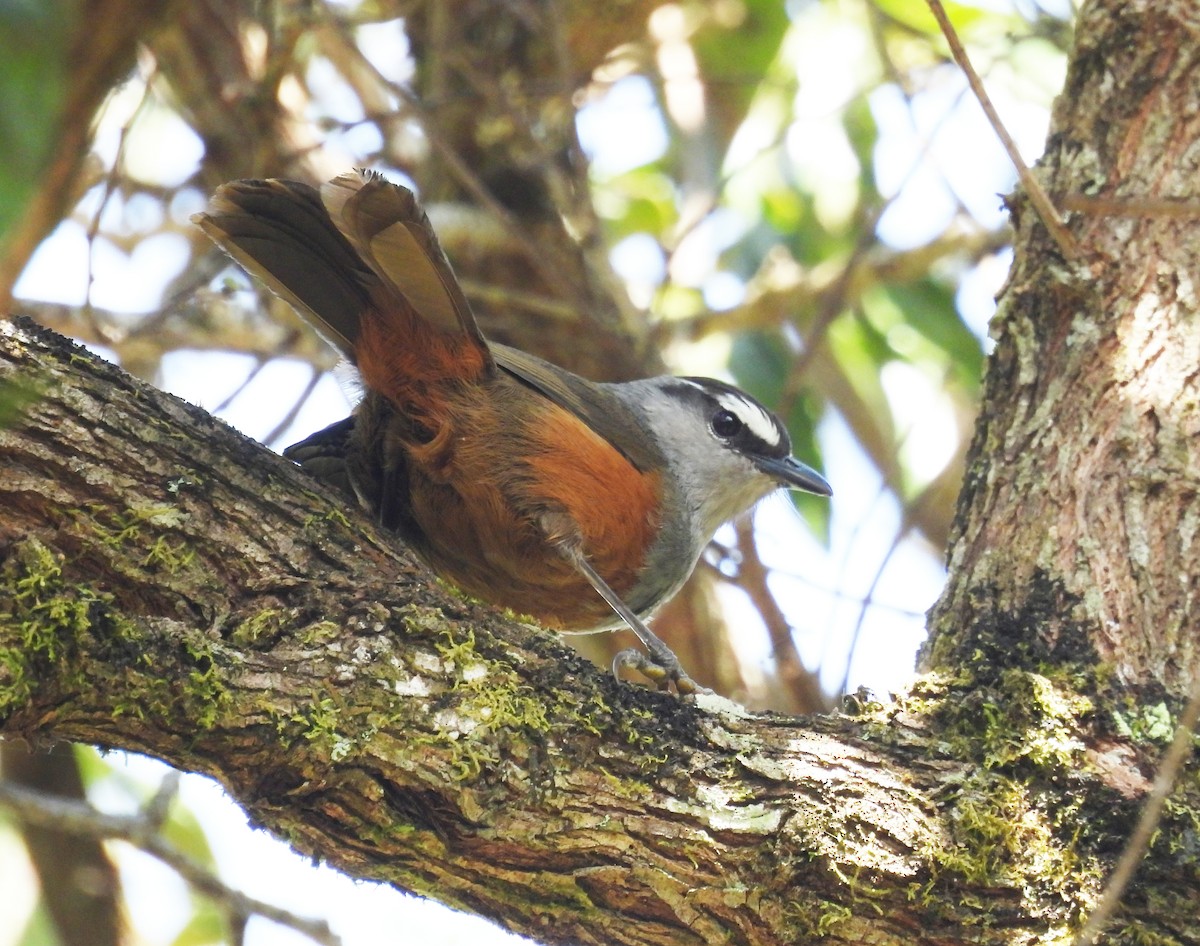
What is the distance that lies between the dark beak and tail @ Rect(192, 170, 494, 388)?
1.63m

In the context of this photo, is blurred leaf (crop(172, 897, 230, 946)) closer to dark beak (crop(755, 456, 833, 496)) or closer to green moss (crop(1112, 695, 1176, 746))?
dark beak (crop(755, 456, 833, 496))

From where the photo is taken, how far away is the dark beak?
5207mm

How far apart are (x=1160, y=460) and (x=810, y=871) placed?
60.7 inches

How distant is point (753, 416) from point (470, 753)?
289cm

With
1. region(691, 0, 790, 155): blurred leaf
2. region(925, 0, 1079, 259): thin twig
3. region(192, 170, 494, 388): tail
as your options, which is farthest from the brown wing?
region(691, 0, 790, 155): blurred leaf

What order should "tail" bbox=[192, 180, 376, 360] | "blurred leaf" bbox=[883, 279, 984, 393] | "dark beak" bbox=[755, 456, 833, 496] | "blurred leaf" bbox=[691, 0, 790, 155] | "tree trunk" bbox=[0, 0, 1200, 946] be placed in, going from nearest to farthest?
"tree trunk" bbox=[0, 0, 1200, 946] → "tail" bbox=[192, 180, 376, 360] → "dark beak" bbox=[755, 456, 833, 496] → "blurred leaf" bbox=[883, 279, 984, 393] → "blurred leaf" bbox=[691, 0, 790, 155]

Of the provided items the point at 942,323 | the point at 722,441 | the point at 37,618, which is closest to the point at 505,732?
the point at 37,618

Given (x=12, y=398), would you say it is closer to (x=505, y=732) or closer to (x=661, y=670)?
(x=505, y=732)

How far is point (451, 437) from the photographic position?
3.90m

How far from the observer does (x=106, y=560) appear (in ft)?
8.77

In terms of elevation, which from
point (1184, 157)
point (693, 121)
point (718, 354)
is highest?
point (693, 121)

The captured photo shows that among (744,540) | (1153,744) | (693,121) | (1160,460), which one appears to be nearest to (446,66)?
(693,121)

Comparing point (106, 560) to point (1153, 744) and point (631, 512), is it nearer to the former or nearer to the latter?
point (631, 512)

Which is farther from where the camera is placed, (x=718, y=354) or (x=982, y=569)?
(x=718, y=354)
